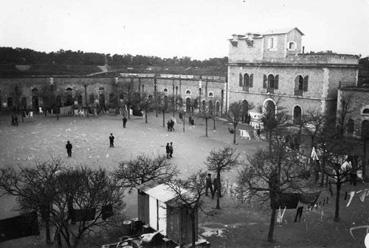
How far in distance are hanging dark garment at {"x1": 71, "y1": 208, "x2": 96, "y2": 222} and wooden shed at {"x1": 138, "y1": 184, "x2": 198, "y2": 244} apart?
91.4 inches

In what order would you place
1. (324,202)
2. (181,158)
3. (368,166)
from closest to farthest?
(324,202) < (368,166) < (181,158)

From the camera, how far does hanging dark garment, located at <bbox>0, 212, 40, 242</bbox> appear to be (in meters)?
13.3

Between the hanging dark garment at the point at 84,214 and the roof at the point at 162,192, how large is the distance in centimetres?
233

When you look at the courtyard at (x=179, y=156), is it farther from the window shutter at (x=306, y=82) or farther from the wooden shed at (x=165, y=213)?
the window shutter at (x=306, y=82)

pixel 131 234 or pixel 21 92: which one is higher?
pixel 21 92

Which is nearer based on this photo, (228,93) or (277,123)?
(277,123)

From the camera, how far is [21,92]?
164 ft

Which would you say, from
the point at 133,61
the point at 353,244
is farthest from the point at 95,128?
the point at 133,61

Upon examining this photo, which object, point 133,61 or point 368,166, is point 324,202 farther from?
point 133,61

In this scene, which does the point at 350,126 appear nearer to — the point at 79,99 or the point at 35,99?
the point at 79,99

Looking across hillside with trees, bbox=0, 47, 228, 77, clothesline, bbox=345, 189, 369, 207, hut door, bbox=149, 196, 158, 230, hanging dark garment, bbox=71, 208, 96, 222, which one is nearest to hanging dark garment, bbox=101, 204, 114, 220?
hanging dark garment, bbox=71, 208, 96, 222

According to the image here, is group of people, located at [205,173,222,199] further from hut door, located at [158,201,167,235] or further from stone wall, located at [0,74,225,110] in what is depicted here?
stone wall, located at [0,74,225,110]

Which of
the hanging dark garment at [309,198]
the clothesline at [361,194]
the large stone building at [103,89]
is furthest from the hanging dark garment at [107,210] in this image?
the large stone building at [103,89]

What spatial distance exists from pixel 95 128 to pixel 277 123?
1734 centimetres
